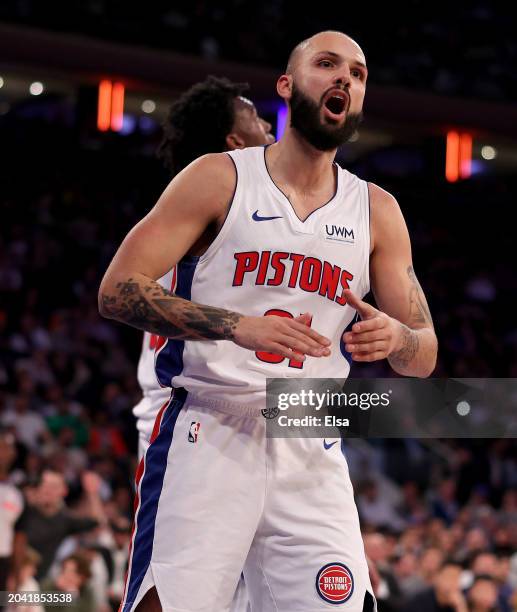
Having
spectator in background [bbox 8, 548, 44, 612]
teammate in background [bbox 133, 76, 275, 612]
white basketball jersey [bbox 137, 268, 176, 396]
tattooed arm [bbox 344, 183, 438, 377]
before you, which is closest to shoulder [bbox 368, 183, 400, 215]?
tattooed arm [bbox 344, 183, 438, 377]

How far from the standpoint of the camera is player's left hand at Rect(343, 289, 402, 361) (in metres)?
2.51

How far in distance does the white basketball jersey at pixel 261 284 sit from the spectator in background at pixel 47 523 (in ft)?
13.9

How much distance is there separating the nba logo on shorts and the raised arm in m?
0.27

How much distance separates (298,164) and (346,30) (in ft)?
42.6

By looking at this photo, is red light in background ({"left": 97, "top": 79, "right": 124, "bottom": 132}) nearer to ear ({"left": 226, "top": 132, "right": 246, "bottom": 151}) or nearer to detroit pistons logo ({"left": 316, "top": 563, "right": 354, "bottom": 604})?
ear ({"left": 226, "top": 132, "right": 246, "bottom": 151})

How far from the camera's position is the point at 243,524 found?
2703 mm

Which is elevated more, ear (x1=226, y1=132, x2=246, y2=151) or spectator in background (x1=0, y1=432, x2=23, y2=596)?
ear (x1=226, y1=132, x2=246, y2=151)

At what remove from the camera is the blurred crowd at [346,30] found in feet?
45.4

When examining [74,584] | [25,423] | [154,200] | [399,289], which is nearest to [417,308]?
[399,289]

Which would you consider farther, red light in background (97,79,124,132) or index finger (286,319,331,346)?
red light in background (97,79,124,132)

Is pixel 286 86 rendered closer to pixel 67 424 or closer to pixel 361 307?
pixel 361 307

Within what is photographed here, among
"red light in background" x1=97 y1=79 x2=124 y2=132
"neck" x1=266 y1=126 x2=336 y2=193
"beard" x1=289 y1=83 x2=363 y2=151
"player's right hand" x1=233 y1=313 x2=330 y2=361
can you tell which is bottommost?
"player's right hand" x1=233 y1=313 x2=330 y2=361

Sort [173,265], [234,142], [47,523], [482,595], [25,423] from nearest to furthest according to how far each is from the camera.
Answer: [173,265] → [234,142] → [47,523] → [482,595] → [25,423]

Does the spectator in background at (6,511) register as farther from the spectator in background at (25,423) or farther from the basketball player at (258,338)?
the basketball player at (258,338)
